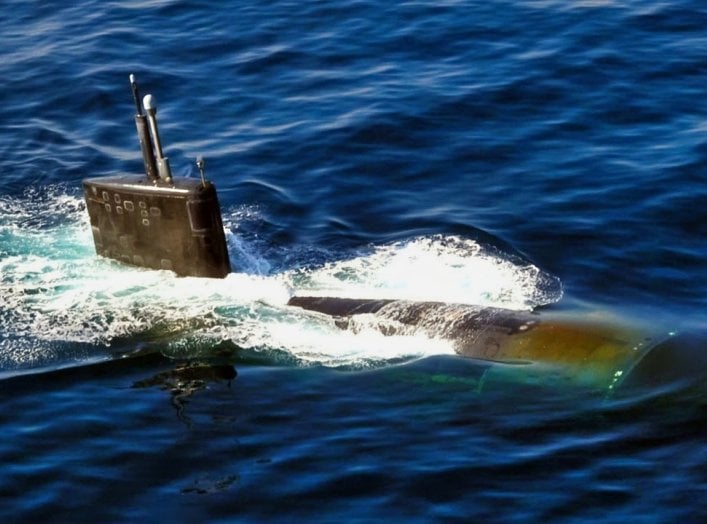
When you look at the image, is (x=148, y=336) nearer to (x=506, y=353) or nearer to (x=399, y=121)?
(x=506, y=353)

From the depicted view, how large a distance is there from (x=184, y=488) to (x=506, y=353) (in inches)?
203

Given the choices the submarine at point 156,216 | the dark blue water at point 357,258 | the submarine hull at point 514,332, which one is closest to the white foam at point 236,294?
the dark blue water at point 357,258

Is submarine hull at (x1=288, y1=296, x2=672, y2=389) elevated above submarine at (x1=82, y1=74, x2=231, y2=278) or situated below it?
below

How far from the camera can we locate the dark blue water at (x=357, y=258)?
1684cm

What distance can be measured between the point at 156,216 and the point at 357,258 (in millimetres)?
3818

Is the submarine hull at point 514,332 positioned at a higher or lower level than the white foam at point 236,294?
lower

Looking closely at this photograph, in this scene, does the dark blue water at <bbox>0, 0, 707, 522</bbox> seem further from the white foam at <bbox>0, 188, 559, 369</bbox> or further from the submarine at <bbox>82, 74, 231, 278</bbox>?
the submarine at <bbox>82, 74, 231, 278</bbox>

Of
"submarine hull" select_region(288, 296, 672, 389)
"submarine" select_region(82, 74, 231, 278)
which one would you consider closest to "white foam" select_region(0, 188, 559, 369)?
"submarine hull" select_region(288, 296, 672, 389)

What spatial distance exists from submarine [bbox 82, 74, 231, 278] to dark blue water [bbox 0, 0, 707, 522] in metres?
0.45

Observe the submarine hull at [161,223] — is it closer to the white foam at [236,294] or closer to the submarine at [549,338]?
the white foam at [236,294]

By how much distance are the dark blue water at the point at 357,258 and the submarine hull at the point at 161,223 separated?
425 millimetres

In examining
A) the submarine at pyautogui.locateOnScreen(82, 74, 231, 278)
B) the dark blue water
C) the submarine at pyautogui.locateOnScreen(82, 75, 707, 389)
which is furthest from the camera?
the submarine at pyautogui.locateOnScreen(82, 74, 231, 278)

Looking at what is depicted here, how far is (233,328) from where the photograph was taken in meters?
21.3

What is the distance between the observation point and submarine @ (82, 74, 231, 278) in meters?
21.3
